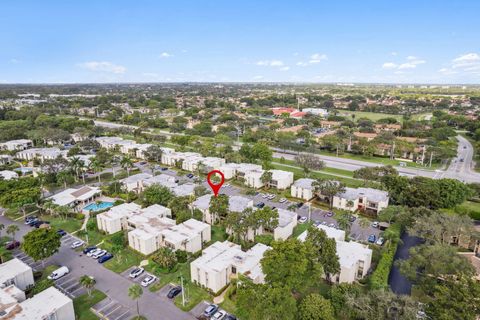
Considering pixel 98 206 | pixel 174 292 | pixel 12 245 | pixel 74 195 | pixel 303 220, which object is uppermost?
pixel 74 195

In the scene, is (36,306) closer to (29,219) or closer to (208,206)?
(208,206)

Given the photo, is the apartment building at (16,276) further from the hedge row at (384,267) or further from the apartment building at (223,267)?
the hedge row at (384,267)

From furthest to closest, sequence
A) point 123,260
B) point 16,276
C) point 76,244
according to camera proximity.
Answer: point 76,244 → point 123,260 → point 16,276

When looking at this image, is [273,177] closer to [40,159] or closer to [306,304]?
[306,304]

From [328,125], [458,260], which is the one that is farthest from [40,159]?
[328,125]

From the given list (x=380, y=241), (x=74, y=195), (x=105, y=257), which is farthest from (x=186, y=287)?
(x=74, y=195)

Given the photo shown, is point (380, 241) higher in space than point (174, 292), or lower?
lower
